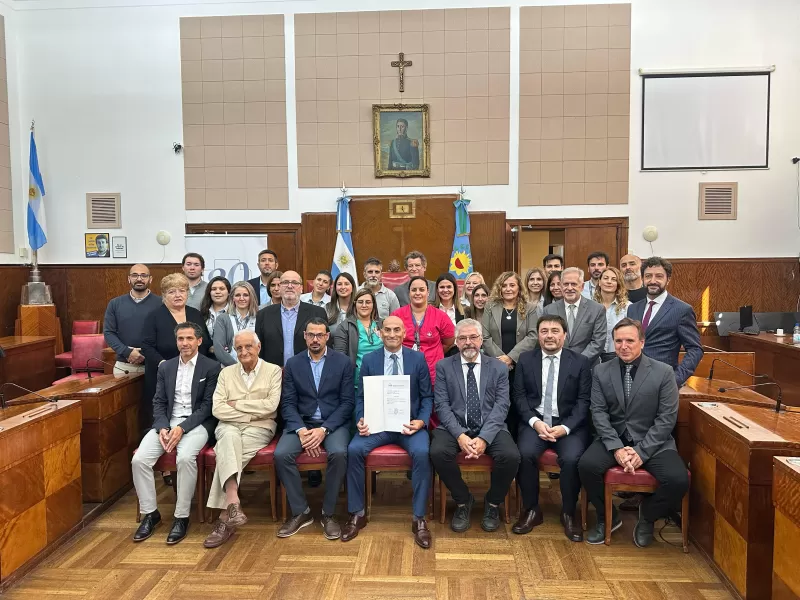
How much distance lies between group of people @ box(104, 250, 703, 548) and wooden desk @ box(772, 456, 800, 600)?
80 cm

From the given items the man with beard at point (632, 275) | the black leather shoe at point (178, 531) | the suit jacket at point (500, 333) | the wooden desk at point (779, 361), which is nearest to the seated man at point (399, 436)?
the suit jacket at point (500, 333)

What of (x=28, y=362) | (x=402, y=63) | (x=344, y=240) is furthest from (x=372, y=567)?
(x=402, y=63)

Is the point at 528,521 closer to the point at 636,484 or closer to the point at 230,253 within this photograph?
the point at 636,484

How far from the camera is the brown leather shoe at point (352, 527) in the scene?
11.2 feet

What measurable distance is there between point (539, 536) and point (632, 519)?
2.43ft

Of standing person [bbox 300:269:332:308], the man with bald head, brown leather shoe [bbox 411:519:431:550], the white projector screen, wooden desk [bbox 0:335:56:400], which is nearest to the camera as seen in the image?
brown leather shoe [bbox 411:519:431:550]

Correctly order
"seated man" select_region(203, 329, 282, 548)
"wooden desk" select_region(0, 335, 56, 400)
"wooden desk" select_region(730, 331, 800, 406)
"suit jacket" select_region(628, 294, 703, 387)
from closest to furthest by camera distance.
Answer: "seated man" select_region(203, 329, 282, 548), "suit jacket" select_region(628, 294, 703, 387), "wooden desk" select_region(730, 331, 800, 406), "wooden desk" select_region(0, 335, 56, 400)

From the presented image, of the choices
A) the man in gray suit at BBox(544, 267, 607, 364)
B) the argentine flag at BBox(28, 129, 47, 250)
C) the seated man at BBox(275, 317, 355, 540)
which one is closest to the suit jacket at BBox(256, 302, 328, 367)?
the seated man at BBox(275, 317, 355, 540)

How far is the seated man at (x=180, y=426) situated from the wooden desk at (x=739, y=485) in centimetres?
314

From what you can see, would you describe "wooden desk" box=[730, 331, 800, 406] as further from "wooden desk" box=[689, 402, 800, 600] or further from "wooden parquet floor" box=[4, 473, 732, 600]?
"wooden parquet floor" box=[4, 473, 732, 600]

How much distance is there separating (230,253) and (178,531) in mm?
4664

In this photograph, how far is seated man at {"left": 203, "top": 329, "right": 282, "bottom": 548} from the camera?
3.43 meters

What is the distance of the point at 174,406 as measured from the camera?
3.74 m

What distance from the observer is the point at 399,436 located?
3.67m
